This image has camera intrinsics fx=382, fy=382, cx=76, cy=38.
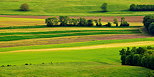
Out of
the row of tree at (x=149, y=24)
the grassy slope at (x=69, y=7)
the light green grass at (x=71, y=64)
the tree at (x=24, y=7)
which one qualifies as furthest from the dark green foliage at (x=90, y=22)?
the tree at (x=24, y=7)

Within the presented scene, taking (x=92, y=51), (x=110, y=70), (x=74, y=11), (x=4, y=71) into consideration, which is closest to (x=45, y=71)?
(x=4, y=71)

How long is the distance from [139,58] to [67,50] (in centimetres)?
2012

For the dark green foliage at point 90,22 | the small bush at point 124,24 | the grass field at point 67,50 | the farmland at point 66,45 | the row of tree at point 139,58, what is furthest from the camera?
the small bush at point 124,24

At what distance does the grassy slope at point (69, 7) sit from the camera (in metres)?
151

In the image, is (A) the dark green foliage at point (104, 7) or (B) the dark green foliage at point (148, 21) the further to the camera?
(A) the dark green foliage at point (104, 7)

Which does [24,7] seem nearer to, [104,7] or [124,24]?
[104,7]

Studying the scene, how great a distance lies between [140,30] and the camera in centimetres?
A: 11175

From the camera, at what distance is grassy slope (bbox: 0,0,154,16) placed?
151375 mm

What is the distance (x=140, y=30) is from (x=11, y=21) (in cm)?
4100

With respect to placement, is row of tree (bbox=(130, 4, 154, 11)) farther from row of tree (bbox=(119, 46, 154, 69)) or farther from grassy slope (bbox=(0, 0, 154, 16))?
row of tree (bbox=(119, 46, 154, 69))

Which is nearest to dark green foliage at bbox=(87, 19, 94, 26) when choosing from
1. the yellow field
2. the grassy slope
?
the yellow field

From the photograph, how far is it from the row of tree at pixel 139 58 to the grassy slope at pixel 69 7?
78601 millimetres

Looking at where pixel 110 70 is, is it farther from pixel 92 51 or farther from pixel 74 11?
pixel 74 11

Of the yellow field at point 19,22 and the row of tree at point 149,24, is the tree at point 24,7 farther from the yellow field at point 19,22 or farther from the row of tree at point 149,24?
the row of tree at point 149,24
